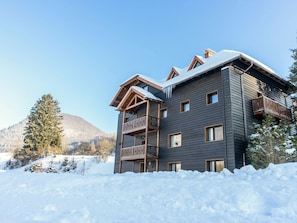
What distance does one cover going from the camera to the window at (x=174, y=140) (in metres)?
14.4

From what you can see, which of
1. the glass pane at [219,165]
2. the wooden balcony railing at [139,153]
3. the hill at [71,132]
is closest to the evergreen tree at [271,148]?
the glass pane at [219,165]

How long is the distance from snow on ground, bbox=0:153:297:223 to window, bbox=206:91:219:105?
20.7 feet

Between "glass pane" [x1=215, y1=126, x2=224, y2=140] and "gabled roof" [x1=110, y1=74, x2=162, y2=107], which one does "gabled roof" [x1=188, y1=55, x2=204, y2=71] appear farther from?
"glass pane" [x1=215, y1=126, x2=224, y2=140]

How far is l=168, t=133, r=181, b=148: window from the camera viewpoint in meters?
14.4

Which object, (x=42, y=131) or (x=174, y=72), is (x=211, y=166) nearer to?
(x=174, y=72)

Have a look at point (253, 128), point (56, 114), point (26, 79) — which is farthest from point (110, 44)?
point (56, 114)

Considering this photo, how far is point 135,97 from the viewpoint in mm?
16703

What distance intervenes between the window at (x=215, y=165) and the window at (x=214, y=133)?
3.81 feet

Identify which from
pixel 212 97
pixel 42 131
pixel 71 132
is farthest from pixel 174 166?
pixel 71 132

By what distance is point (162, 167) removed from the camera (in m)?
14.7

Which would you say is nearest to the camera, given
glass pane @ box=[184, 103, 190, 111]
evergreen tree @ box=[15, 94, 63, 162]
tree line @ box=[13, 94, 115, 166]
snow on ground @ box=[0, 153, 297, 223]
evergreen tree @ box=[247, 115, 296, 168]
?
snow on ground @ box=[0, 153, 297, 223]

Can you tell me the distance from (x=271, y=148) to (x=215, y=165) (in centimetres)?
281

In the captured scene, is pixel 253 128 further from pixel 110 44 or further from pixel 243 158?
pixel 110 44

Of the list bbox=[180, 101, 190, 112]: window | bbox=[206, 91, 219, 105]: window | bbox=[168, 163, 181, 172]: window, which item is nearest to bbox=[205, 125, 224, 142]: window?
bbox=[206, 91, 219, 105]: window
